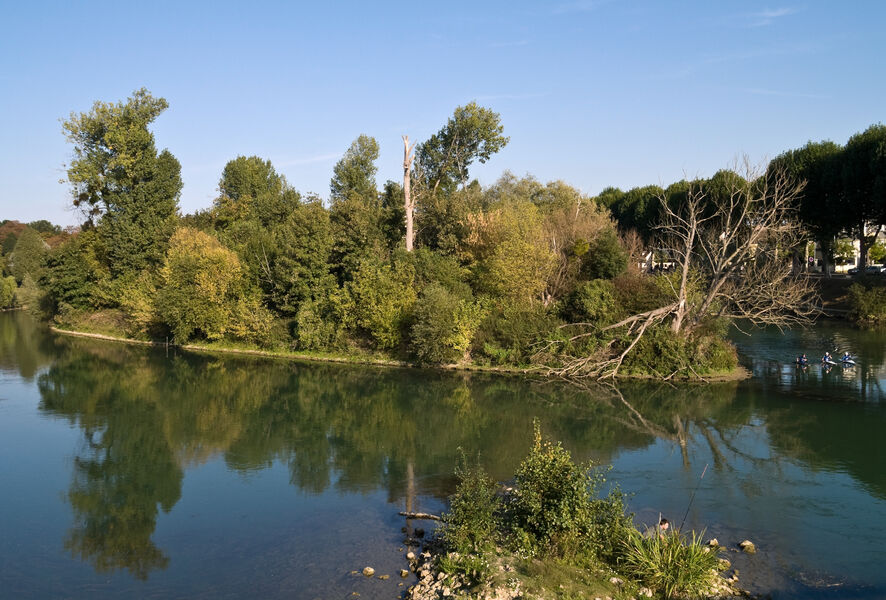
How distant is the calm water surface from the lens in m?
13.1

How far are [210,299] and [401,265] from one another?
40.8 feet

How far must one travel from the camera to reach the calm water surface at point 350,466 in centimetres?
1308

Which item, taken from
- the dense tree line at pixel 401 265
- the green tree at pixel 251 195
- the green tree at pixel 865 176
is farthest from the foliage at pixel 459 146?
the green tree at pixel 865 176

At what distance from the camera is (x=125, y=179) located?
48.2 m

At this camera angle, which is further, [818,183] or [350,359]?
[818,183]

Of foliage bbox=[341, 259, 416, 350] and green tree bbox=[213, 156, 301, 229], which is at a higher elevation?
green tree bbox=[213, 156, 301, 229]

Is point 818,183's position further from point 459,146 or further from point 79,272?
point 79,272

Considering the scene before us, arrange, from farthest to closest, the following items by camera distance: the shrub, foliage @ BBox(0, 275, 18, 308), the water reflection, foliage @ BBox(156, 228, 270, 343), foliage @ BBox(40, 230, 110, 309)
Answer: foliage @ BBox(0, 275, 18, 308) < foliage @ BBox(40, 230, 110, 309) < foliage @ BBox(156, 228, 270, 343) < the water reflection < the shrub

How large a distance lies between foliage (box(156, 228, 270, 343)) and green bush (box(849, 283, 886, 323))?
39.5 m

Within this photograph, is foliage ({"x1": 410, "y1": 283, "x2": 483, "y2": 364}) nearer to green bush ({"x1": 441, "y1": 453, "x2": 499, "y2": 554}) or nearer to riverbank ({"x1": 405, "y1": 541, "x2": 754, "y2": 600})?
green bush ({"x1": 441, "y1": 453, "x2": 499, "y2": 554})

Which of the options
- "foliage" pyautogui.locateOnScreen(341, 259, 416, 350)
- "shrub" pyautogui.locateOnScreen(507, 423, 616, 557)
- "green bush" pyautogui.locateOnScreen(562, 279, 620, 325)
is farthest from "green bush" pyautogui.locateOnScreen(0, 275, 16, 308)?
"shrub" pyautogui.locateOnScreen(507, 423, 616, 557)

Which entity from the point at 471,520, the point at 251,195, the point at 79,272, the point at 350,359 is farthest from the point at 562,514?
the point at 251,195

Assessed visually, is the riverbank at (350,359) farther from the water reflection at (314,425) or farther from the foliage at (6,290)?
the foliage at (6,290)

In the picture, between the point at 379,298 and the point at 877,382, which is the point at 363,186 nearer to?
the point at 379,298
